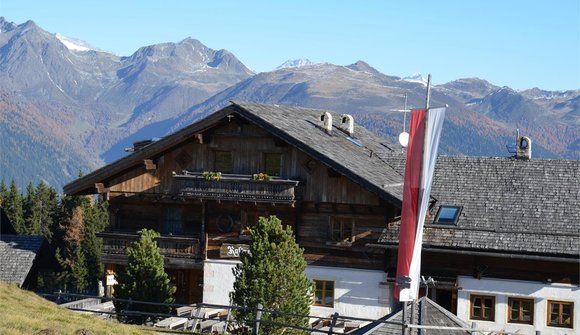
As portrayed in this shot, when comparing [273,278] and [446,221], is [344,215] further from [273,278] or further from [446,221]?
[273,278]

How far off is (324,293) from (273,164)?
5002 millimetres

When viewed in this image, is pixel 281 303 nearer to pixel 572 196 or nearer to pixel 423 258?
pixel 423 258

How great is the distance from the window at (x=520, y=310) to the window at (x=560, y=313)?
0.59 metres

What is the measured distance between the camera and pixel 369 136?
52.0 metres

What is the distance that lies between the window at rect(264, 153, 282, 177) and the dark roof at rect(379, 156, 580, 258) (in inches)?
186

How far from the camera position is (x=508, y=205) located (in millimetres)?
38844

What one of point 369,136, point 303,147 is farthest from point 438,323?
point 369,136

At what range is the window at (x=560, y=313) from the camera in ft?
119

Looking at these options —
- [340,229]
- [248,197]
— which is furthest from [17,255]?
[340,229]

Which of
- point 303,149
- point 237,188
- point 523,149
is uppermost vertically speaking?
point 523,149

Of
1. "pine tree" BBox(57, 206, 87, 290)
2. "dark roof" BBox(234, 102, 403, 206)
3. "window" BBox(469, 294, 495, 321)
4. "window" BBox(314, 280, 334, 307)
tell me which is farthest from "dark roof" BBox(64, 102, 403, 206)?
"pine tree" BBox(57, 206, 87, 290)

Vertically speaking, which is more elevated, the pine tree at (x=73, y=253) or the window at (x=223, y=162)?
the window at (x=223, y=162)

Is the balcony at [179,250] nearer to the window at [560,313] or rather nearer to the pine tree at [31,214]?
the window at [560,313]

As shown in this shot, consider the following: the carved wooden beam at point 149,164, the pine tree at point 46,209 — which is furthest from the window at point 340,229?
the pine tree at point 46,209
